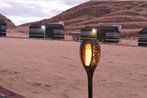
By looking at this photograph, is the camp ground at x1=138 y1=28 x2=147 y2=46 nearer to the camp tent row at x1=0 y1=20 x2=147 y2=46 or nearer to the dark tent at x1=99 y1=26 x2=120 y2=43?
the camp tent row at x1=0 y1=20 x2=147 y2=46

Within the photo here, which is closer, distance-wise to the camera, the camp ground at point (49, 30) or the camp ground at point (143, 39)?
the camp ground at point (143, 39)

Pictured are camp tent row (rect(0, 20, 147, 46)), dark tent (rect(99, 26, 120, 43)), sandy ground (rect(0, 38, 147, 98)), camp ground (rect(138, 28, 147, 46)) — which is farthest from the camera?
dark tent (rect(99, 26, 120, 43))

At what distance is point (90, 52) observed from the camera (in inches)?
194

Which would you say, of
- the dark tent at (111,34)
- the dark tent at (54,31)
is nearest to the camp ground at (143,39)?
the dark tent at (111,34)

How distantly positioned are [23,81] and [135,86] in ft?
10.9

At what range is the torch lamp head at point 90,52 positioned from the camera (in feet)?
16.1

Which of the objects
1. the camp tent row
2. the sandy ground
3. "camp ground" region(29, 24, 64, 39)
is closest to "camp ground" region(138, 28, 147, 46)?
the camp tent row

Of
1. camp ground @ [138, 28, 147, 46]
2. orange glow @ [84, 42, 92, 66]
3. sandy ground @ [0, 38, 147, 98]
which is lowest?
sandy ground @ [0, 38, 147, 98]

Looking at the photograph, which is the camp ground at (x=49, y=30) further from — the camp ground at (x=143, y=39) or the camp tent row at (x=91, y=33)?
the camp ground at (x=143, y=39)

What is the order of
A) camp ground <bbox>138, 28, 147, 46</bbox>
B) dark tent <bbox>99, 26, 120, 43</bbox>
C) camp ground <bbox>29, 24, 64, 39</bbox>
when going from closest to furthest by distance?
1. camp ground <bbox>138, 28, 147, 46</bbox>
2. dark tent <bbox>99, 26, 120, 43</bbox>
3. camp ground <bbox>29, 24, 64, 39</bbox>

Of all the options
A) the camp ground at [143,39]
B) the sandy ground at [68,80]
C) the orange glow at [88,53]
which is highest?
the orange glow at [88,53]

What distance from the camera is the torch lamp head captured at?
491 cm

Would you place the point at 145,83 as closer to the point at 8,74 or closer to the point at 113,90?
the point at 113,90

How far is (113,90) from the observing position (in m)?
Result: 10.9
